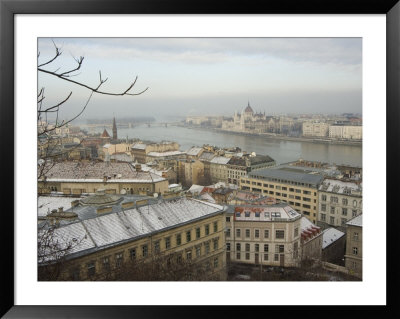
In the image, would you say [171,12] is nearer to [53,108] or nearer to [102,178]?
[53,108]

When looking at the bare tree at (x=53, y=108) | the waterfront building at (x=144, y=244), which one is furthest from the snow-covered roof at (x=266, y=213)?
the bare tree at (x=53, y=108)

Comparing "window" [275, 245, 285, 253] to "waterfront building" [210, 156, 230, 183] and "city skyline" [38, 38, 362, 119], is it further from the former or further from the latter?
"city skyline" [38, 38, 362, 119]

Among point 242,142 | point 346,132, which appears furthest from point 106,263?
point 346,132

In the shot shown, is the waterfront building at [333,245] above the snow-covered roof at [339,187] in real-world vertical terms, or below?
below

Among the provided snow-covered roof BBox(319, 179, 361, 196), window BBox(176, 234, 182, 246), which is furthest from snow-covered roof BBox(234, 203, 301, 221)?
window BBox(176, 234, 182, 246)

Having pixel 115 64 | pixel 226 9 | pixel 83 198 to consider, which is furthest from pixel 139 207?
pixel 226 9

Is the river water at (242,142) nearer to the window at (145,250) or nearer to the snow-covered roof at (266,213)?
the snow-covered roof at (266,213)
